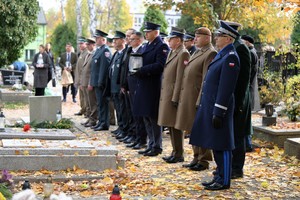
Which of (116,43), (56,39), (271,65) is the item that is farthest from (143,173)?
(56,39)

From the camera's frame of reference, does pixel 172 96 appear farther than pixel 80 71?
No

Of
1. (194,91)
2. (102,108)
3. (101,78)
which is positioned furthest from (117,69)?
(194,91)

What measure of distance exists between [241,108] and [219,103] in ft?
2.79

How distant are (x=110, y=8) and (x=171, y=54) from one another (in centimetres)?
6248

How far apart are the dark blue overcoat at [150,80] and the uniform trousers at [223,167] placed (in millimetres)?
2948

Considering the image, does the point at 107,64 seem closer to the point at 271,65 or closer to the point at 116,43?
the point at 116,43

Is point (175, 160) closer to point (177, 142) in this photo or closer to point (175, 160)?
point (175, 160)

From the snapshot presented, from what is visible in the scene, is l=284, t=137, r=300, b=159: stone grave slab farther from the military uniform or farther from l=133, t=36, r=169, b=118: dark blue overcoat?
the military uniform

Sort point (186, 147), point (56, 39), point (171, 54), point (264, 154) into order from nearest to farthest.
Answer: point (171, 54), point (264, 154), point (186, 147), point (56, 39)

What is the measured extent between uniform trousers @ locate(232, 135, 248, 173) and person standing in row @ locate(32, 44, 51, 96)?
451 inches

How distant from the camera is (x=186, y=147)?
12289mm

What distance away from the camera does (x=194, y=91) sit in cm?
978

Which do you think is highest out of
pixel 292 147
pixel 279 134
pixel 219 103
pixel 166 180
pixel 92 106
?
pixel 219 103

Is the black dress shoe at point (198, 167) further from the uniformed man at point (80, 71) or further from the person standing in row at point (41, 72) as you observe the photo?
the person standing in row at point (41, 72)
